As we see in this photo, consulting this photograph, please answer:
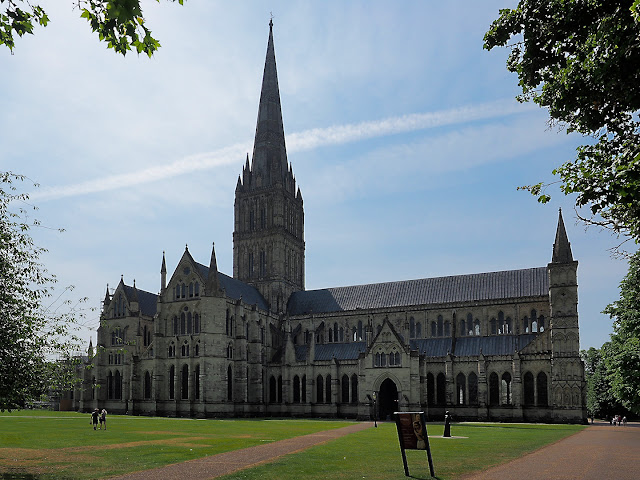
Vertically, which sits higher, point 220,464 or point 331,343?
point 331,343

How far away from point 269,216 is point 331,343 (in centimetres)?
2203

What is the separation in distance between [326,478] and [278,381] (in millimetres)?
60745

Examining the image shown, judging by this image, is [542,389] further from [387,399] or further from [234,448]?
[234,448]

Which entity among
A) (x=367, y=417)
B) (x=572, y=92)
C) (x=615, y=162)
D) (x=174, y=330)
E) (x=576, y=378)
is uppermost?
(x=572, y=92)

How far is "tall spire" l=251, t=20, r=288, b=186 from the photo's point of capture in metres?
93.2

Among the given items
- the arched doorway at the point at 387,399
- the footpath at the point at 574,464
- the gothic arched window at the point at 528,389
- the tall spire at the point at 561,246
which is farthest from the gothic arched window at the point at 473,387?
the footpath at the point at 574,464

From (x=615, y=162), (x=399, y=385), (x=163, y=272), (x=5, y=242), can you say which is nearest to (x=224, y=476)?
(x=5, y=242)

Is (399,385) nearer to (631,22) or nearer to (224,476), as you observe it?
(224,476)

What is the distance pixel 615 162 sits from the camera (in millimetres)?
13719

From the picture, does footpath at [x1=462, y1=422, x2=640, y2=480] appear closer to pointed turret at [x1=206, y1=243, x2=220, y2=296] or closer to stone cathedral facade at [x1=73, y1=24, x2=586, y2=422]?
stone cathedral facade at [x1=73, y1=24, x2=586, y2=422]

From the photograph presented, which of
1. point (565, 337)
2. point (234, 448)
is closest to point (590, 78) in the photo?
point (234, 448)

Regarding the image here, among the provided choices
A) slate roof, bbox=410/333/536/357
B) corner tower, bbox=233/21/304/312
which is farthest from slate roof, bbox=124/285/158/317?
slate roof, bbox=410/333/536/357

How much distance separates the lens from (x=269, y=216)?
3617 inches

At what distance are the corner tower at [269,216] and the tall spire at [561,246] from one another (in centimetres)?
3915
